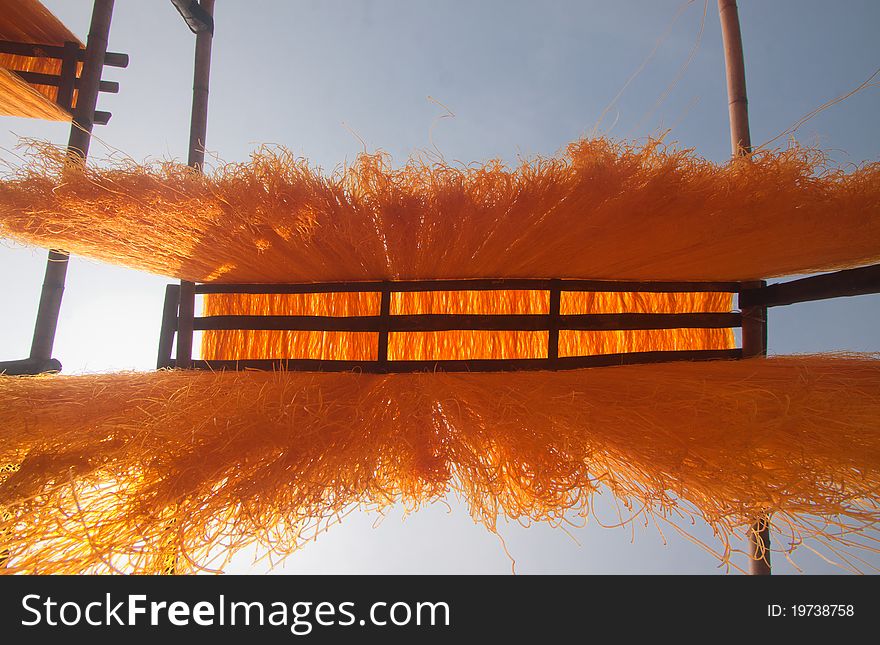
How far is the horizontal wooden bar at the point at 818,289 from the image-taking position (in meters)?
0.78

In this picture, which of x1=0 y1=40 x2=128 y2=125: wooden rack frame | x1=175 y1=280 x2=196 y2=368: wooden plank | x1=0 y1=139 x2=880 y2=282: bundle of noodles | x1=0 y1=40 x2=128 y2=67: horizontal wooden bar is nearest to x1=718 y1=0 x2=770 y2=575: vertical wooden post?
x1=0 y1=139 x2=880 y2=282: bundle of noodles

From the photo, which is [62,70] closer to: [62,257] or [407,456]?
[62,257]

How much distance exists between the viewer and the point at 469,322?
2.91ft

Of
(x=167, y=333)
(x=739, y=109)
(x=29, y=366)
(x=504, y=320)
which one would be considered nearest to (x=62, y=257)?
(x=29, y=366)

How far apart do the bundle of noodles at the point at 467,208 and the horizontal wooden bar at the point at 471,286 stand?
0.04 metres

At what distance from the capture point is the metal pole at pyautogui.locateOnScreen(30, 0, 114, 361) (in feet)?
3.70

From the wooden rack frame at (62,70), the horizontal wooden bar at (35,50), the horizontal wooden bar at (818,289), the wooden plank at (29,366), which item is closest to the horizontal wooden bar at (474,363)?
the horizontal wooden bar at (818,289)

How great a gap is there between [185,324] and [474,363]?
2.46 feet

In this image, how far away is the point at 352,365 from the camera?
0.90m

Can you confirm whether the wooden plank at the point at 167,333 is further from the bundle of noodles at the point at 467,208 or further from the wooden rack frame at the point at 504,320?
the bundle of noodles at the point at 467,208

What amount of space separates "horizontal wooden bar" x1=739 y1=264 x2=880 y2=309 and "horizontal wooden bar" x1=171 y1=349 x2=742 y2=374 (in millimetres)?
143

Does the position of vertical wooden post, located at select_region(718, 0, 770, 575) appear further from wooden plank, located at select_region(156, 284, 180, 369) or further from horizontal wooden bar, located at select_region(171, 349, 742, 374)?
wooden plank, located at select_region(156, 284, 180, 369)
